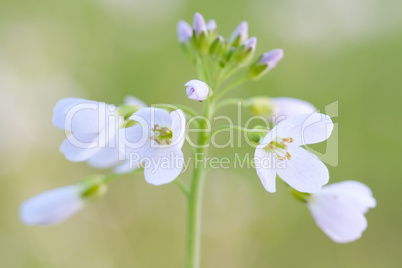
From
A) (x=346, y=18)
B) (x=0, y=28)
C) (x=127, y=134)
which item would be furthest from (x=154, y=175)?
(x=346, y=18)

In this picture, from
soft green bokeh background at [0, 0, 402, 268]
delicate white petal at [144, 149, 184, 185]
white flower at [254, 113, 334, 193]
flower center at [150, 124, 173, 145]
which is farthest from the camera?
soft green bokeh background at [0, 0, 402, 268]

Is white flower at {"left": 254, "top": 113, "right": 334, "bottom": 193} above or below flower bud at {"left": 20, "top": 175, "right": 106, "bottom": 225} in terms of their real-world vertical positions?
above

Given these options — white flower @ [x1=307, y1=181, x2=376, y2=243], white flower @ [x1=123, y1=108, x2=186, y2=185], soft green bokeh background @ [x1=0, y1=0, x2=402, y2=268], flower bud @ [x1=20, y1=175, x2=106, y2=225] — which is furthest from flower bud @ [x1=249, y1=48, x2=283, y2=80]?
soft green bokeh background @ [x1=0, y1=0, x2=402, y2=268]

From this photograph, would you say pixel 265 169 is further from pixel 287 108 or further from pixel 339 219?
pixel 287 108

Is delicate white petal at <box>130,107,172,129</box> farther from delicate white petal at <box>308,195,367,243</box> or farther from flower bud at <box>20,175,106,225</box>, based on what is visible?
delicate white petal at <box>308,195,367,243</box>

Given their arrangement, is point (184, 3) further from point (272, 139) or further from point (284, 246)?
point (272, 139)

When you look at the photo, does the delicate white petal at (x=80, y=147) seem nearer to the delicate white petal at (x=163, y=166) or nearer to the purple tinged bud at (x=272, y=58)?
the delicate white petal at (x=163, y=166)
